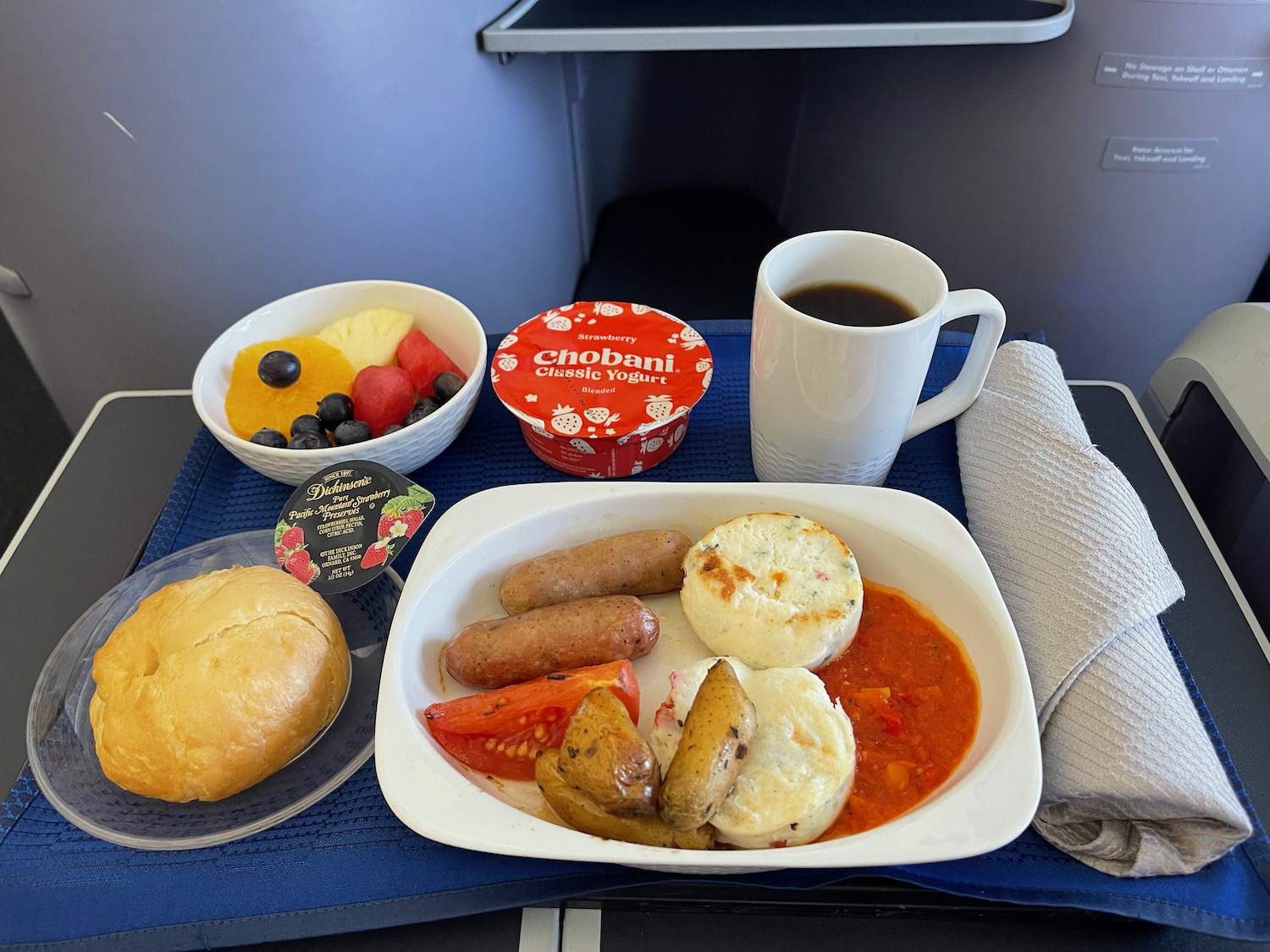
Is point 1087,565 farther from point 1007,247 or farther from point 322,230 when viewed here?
point 322,230

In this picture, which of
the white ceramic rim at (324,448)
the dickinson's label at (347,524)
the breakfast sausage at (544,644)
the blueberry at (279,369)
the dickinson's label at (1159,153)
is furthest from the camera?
Answer: the dickinson's label at (1159,153)

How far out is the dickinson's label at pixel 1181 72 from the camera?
179cm

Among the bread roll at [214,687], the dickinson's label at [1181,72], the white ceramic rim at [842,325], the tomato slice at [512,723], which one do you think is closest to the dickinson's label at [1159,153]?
the dickinson's label at [1181,72]

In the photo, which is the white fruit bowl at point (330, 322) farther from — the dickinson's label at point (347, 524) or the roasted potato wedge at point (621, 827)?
the roasted potato wedge at point (621, 827)

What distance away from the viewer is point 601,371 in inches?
57.8

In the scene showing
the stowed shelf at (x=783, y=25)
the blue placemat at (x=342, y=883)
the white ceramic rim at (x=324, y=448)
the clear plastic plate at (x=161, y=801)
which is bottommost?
the blue placemat at (x=342, y=883)

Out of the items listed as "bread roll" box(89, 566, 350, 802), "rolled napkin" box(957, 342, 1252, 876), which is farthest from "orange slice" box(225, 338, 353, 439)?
"rolled napkin" box(957, 342, 1252, 876)

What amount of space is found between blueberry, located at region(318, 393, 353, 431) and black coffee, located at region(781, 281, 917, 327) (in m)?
0.79

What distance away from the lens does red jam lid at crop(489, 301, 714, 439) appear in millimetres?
1382

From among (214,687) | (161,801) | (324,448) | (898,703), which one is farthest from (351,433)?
(898,703)

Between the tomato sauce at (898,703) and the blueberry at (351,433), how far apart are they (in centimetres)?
86

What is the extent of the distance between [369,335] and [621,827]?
3.53 feet

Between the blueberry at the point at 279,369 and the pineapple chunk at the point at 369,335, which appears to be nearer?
the blueberry at the point at 279,369

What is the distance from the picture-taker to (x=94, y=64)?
61.7 inches
